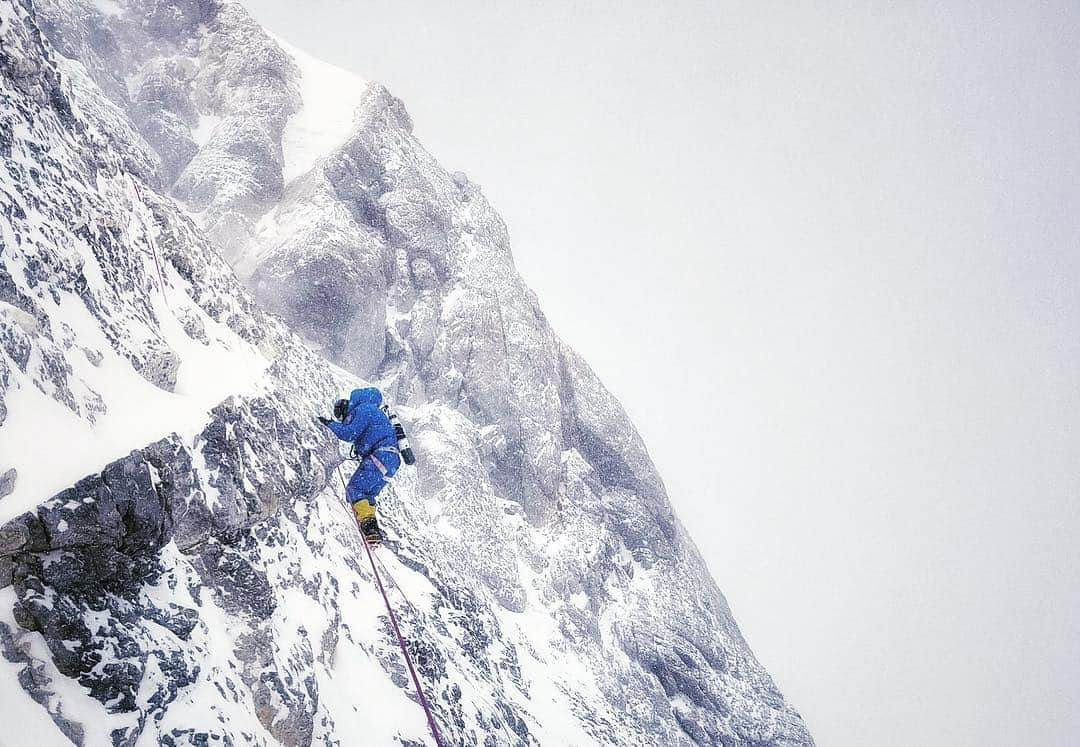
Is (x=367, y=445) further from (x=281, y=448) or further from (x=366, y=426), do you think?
(x=281, y=448)

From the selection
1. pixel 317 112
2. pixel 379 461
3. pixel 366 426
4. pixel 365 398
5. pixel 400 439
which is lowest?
pixel 379 461

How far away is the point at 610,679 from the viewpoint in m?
28.3

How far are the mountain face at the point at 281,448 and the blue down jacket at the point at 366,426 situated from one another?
1.42m

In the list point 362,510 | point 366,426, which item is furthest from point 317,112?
point 362,510

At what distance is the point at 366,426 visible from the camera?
34.6 feet

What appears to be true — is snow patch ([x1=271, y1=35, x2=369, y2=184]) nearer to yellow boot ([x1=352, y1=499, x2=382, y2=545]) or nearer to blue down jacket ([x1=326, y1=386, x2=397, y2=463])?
blue down jacket ([x1=326, y1=386, x2=397, y2=463])

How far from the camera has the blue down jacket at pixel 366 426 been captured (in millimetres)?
10461

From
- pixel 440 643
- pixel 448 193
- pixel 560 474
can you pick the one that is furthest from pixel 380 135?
pixel 440 643

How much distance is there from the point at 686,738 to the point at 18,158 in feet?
109

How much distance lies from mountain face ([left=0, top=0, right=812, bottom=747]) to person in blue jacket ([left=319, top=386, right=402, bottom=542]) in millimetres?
1294

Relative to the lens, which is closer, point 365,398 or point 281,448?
point 365,398

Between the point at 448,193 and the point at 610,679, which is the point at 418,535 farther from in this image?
the point at 448,193

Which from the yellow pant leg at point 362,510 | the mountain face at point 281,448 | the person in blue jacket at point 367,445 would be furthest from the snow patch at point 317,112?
the yellow pant leg at point 362,510

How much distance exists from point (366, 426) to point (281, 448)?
179 centimetres
